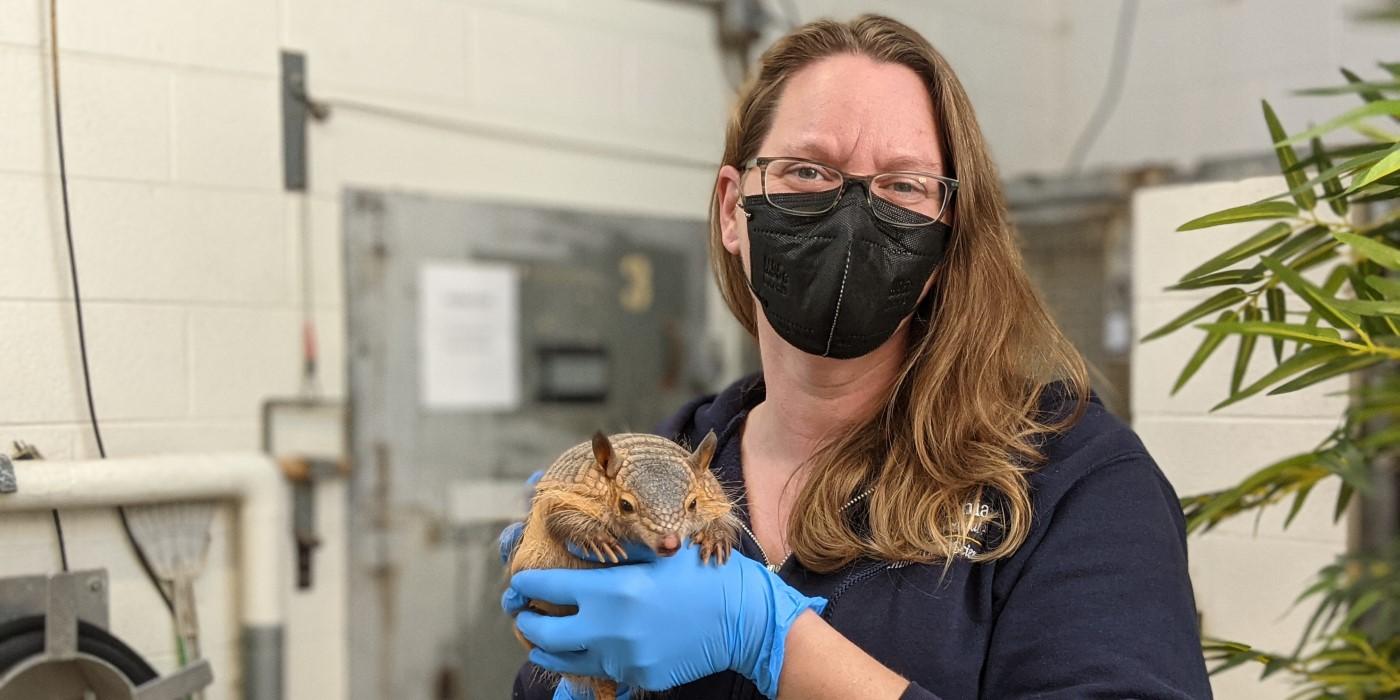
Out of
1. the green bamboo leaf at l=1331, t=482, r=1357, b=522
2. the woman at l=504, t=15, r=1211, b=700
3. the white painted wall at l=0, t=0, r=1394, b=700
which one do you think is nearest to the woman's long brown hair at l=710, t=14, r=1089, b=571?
the woman at l=504, t=15, r=1211, b=700

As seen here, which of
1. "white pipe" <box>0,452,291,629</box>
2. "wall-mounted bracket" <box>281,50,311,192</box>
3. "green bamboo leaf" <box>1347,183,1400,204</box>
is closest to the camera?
"green bamboo leaf" <box>1347,183,1400,204</box>

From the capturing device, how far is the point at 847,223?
4.16 ft

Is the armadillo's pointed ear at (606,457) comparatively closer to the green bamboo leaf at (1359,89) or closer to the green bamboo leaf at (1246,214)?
the green bamboo leaf at (1246,214)

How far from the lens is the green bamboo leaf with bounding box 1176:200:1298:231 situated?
1370 millimetres

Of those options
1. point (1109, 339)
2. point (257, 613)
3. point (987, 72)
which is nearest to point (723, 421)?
point (257, 613)

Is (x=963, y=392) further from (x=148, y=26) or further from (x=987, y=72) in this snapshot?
(x=987, y=72)

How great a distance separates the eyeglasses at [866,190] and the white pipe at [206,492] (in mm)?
1134

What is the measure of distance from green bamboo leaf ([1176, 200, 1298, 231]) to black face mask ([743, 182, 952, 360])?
1.14ft

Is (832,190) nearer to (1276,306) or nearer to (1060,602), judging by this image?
(1060,602)

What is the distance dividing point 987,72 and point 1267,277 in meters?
2.27

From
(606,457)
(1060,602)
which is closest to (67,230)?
(606,457)

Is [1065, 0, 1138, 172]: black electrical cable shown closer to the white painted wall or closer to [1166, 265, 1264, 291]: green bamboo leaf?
the white painted wall

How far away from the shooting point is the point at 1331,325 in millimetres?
1484

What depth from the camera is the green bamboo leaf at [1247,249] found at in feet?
4.81
